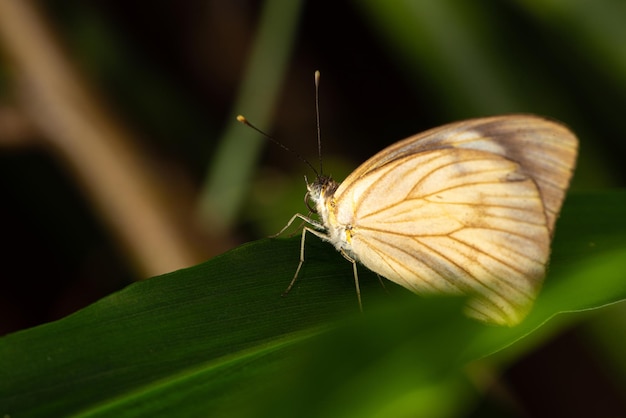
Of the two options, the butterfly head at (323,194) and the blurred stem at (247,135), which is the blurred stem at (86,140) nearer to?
the blurred stem at (247,135)

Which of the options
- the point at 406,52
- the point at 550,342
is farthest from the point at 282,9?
the point at 550,342

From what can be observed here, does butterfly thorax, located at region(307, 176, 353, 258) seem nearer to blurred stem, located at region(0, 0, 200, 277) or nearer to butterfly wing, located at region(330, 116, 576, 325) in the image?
butterfly wing, located at region(330, 116, 576, 325)

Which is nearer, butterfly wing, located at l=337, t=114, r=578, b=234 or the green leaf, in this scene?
the green leaf

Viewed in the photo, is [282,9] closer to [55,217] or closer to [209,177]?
[209,177]

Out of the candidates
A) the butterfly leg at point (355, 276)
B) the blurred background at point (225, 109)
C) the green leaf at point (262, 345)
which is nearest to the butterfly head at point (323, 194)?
the butterfly leg at point (355, 276)

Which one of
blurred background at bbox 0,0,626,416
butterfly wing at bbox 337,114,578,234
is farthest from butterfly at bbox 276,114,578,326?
blurred background at bbox 0,0,626,416

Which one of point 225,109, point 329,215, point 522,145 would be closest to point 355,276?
point 329,215
